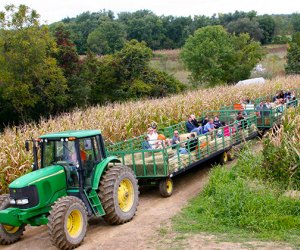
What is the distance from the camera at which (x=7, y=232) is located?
8992 millimetres

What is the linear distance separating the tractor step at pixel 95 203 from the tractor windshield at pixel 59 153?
0.71 m

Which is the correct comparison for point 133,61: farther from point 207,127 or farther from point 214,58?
point 207,127

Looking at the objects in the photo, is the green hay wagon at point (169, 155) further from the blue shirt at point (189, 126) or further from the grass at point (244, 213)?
the blue shirt at point (189, 126)

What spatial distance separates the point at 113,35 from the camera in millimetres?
68188

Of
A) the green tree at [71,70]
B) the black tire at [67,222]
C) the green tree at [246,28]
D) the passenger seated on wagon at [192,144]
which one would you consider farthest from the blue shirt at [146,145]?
the green tree at [246,28]

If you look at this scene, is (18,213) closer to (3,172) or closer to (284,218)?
(3,172)

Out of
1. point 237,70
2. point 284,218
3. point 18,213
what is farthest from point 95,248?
point 237,70

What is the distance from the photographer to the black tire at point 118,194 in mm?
9359

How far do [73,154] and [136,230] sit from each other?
2.04 metres

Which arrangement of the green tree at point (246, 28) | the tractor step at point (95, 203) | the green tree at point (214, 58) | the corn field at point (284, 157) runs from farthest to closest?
the green tree at point (246, 28), the green tree at point (214, 58), the corn field at point (284, 157), the tractor step at point (95, 203)

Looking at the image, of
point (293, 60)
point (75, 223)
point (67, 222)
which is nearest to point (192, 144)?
point (75, 223)

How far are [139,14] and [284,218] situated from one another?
93978mm

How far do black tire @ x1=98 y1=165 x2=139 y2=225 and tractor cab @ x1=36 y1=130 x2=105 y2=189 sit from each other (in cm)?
36

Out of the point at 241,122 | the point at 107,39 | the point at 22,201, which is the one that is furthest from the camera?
the point at 107,39
